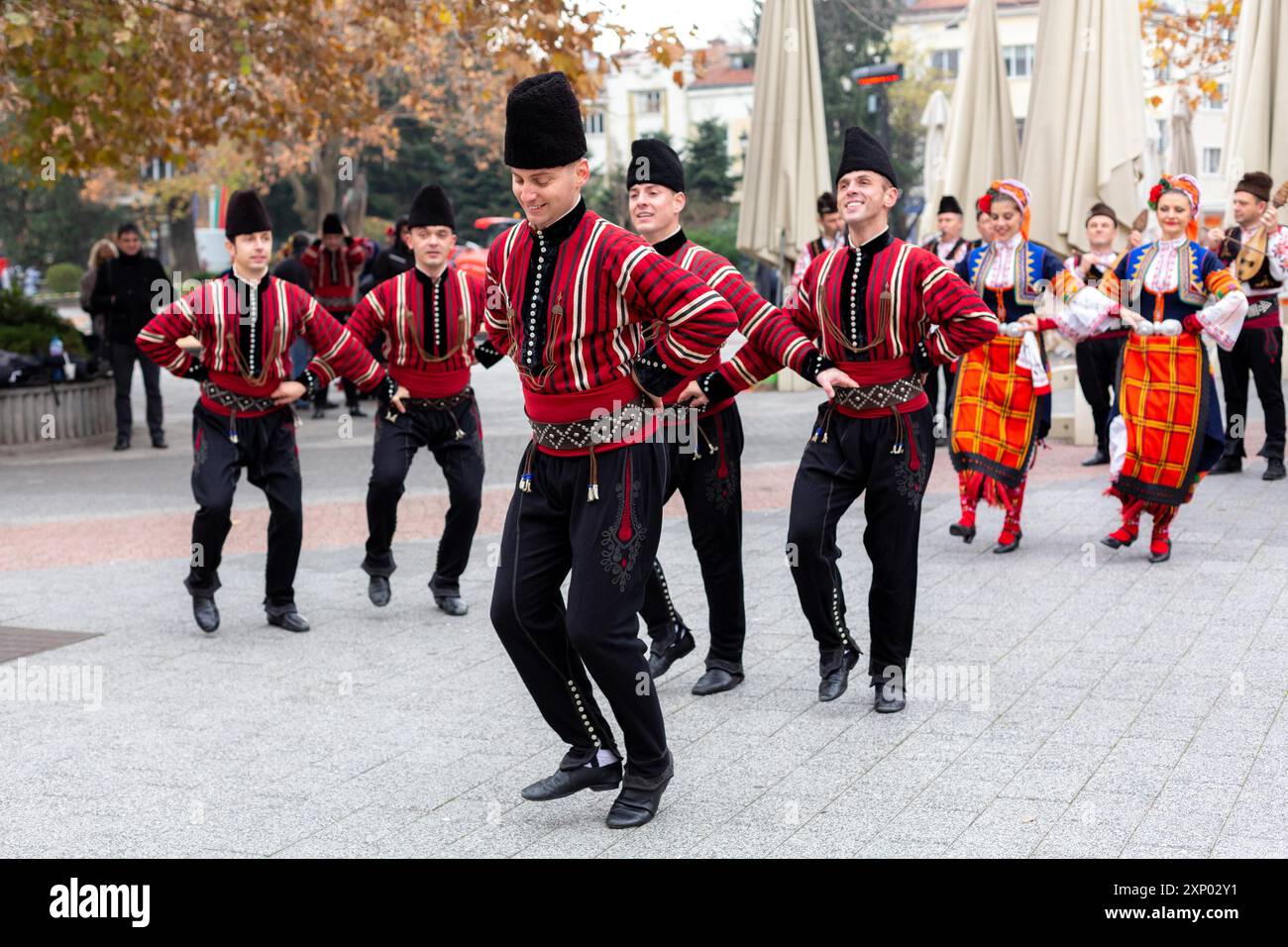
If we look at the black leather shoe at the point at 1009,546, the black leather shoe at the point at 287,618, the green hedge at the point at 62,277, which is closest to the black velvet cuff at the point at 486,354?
the black leather shoe at the point at 287,618

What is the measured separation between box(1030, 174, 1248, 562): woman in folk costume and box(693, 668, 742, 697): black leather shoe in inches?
124

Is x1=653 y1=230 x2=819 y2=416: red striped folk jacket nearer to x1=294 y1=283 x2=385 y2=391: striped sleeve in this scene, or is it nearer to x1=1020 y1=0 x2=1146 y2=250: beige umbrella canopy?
x1=294 y1=283 x2=385 y2=391: striped sleeve

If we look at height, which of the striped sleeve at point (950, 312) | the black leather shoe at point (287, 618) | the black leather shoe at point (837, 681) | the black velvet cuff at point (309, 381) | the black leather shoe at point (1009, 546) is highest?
the striped sleeve at point (950, 312)

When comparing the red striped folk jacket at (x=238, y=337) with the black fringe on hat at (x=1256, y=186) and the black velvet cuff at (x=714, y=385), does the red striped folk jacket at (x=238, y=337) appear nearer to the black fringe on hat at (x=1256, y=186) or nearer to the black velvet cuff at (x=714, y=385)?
the black velvet cuff at (x=714, y=385)

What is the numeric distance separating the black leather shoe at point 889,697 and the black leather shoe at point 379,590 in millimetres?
2927

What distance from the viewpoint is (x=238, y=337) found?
7.33 metres

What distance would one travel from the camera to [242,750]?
5.57 metres

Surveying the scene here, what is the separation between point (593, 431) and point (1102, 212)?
7.49 meters

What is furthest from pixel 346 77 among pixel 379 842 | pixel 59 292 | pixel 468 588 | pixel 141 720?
pixel 59 292

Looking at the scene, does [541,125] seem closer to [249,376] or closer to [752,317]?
[752,317]

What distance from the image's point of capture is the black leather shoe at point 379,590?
7.93 m

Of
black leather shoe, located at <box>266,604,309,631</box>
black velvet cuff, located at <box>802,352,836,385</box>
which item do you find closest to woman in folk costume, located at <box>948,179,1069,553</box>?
black velvet cuff, located at <box>802,352,836,385</box>

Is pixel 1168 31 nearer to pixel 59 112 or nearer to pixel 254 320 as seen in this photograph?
pixel 59 112

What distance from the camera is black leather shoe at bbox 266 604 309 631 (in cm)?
751
